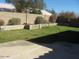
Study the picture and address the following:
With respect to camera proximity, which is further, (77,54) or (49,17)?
(49,17)

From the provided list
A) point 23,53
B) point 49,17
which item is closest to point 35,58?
point 23,53

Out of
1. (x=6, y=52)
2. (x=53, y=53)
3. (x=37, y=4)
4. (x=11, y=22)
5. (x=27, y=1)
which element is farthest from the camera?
(x=37, y=4)

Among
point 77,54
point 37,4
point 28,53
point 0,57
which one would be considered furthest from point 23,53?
point 37,4

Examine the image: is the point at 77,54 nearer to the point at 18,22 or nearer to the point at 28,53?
the point at 28,53

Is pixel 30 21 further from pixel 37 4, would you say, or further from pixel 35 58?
pixel 37 4

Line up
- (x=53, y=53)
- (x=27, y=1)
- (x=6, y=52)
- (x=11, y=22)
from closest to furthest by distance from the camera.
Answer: (x=6, y=52) → (x=53, y=53) → (x=11, y=22) → (x=27, y=1)

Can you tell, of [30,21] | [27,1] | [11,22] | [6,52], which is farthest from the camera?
[27,1]

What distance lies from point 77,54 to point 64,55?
90 cm

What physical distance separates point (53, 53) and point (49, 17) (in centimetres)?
2691

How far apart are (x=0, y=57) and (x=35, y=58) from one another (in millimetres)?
1716

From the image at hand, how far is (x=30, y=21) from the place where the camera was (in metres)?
31.3

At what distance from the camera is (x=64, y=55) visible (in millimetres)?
11312

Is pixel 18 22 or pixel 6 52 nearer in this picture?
pixel 6 52

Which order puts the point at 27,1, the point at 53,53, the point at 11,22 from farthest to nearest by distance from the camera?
1. the point at 27,1
2. the point at 11,22
3. the point at 53,53
